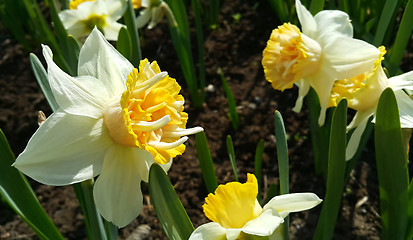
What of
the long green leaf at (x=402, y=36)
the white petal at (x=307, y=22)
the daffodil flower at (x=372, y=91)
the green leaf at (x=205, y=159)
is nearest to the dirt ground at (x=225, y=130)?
the green leaf at (x=205, y=159)

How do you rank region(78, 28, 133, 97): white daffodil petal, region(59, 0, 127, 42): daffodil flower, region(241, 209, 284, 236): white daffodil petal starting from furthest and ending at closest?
1. region(59, 0, 127, 42): daffodil flower
2. region(78, 28, 133, 97): white daffodil petal
3. region(241, 209, 284, 236): white daffodil petal

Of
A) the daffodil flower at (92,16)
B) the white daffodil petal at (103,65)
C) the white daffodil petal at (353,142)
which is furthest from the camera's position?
the daffodil flower at (92,16)

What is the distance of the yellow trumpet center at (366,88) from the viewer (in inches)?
51.9

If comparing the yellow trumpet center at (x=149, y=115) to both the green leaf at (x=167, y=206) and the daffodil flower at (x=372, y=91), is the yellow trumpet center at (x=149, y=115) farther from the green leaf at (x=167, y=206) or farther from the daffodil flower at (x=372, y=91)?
the daffodil flower at (x=372, y=91)

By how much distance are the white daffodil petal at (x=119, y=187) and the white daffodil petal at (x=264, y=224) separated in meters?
0.27

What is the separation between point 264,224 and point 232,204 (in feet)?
0.26

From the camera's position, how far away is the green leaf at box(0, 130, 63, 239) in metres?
1.27

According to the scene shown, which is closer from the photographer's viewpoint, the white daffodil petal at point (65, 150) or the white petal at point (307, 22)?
the white daffodil petal at point (65, 150)

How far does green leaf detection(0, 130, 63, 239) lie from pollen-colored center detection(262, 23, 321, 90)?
0.76 m

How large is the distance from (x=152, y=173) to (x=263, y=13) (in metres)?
2.20

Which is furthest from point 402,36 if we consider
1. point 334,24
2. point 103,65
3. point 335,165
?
point 103,65

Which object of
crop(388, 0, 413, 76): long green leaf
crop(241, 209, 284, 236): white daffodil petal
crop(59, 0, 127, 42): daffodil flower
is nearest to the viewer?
crop(241, 209, 284, 236): white daffodil petal

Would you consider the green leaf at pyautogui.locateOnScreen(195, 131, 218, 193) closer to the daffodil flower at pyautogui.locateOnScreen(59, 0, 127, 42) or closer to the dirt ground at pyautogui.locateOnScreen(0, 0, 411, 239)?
the dirt ground at pyautogui.locateOnScreen(0, 0, 411, 239)

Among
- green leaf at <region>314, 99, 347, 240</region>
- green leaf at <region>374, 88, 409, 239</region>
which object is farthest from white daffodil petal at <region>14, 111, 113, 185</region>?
green leaf at <region>374, 88, 409, 239</region>
